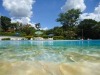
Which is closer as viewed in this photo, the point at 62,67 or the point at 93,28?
the point at 62,67

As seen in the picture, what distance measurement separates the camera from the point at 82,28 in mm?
48562

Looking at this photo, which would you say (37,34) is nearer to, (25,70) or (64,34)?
(64,34)

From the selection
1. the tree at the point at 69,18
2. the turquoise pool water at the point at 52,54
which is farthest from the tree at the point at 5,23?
the turquoise pool water at the point at 52,54

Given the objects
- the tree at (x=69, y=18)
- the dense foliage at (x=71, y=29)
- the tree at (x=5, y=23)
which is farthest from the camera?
the tree at (x=5, y=23)

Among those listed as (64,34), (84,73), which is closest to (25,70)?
(84,73)

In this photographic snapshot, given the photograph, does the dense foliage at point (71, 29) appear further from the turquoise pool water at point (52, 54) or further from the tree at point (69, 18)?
the turquoise pool water at point (52, 54)

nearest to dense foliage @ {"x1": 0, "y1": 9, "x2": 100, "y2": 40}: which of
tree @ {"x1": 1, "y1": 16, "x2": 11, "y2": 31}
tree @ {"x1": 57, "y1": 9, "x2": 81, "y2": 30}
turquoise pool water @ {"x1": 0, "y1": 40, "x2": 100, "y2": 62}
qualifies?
tree @ {"x1": 57, "y1": 9, "x2": 81, "y2": 30}

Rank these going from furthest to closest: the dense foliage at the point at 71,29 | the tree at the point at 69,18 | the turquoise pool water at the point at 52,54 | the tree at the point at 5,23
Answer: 1. the tree at the point at 5,23
2. the tree at the point at 69,18
3. the dense foliage at the point at 71,29
4. the turquoise pool water at the point at 52,54

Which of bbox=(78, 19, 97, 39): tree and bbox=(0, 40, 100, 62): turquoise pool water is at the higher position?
bbox=(78, 19, 97, 39): tree

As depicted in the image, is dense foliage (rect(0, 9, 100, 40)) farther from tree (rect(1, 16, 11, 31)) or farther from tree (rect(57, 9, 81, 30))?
tree (rect(1, 16, 11, 31))

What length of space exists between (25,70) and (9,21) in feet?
215

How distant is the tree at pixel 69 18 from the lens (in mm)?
54853

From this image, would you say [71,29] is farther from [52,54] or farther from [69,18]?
[52,54]

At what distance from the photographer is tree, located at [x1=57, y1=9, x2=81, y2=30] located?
2160 inches
